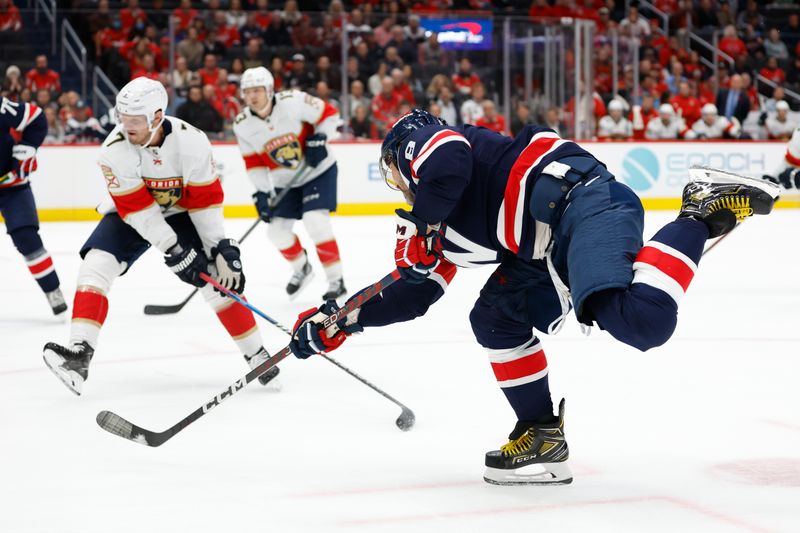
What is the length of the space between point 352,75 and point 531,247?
26.0ft

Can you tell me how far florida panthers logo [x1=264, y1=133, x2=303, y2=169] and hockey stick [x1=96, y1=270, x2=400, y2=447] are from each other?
9.45ft

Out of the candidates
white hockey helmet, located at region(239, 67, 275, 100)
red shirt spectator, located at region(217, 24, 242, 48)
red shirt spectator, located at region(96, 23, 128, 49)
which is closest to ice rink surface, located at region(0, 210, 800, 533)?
white hockey helmet, located at region(239, 67, 275, 100)

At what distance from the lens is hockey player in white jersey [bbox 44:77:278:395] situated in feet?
10.6

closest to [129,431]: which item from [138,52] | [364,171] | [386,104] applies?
[364,171]

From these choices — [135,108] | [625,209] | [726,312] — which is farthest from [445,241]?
[726,312]

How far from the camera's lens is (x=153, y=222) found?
10.8 feet

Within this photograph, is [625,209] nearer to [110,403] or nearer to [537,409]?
[537,409]

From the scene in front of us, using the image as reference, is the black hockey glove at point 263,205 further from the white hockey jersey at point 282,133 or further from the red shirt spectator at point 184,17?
the red shirt spectator at point 184,17

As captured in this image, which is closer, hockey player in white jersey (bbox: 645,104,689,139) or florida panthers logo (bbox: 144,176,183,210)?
florida panthers logo (bbox: 144,176,183,210)

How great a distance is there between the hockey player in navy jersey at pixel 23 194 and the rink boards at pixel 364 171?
3.87 meters

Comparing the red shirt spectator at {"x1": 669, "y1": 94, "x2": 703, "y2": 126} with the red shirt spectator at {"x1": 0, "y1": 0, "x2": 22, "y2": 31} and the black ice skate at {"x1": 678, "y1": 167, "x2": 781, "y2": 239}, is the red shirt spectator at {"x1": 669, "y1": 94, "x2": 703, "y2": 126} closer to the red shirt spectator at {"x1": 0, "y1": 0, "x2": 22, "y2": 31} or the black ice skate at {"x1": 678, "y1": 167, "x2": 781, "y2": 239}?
the red shirt spectator at {"x1": 0, "y1": 0, "x2": 22, "y2": 31}

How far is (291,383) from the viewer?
3568 mm

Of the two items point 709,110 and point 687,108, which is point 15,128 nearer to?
point 709,110

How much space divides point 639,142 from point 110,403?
759 centimetres
